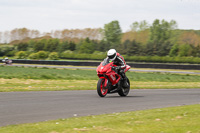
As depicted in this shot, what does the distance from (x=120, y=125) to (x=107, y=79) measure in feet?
17.7

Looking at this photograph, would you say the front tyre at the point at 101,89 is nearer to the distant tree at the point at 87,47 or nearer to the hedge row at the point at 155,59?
the hedge row at the point at 155,59

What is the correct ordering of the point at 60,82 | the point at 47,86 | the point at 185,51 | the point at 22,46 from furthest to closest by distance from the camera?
the point at 22,46 < the point at 185,51 < the point at 60,82 < the point at 47,86

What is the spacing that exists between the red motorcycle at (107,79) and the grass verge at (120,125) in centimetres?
379

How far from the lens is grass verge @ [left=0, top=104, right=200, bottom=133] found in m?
5.90

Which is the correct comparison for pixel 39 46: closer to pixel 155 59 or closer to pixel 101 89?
pixel 155 59

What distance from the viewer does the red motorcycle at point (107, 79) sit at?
11525mm

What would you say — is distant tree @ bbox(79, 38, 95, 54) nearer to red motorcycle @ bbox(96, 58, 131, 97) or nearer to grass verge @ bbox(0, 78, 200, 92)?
grass verge @ bbox(0, 78, 200, 92)

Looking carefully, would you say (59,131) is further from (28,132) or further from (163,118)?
(163,118)

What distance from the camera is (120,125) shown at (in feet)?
20.9

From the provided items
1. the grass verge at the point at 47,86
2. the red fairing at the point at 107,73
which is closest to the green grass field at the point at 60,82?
the grass verge at the point at 47,86

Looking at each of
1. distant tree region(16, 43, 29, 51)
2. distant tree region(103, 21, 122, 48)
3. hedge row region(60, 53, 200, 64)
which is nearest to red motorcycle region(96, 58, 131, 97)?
hedge row region(60, 53, 200, 64)

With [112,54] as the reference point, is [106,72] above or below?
below

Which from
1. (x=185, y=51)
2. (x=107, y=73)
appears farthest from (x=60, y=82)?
(x=185, y=51)

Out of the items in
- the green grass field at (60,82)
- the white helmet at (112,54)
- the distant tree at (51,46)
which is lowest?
the green grass field at (60,82)
